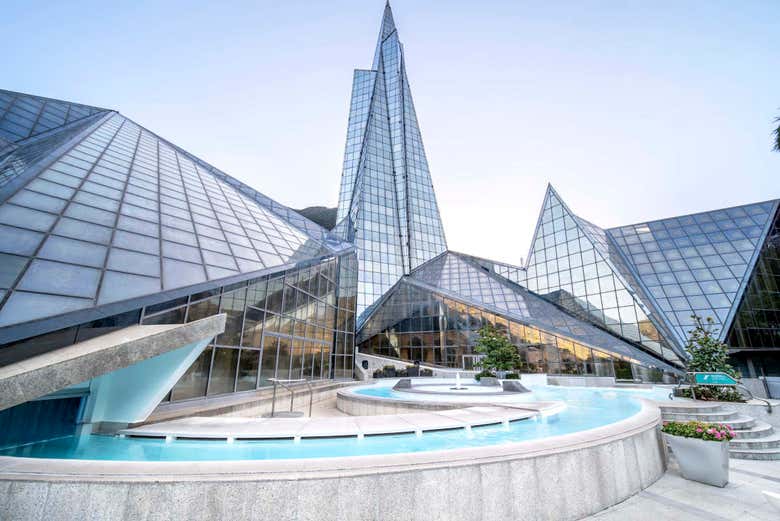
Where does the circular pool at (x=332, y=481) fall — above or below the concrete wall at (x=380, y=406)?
above

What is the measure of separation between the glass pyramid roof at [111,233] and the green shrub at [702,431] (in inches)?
481

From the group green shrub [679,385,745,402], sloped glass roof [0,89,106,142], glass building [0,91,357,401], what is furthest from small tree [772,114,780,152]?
sloped glass roof [0,89,106,142]

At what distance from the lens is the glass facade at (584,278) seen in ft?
91.3

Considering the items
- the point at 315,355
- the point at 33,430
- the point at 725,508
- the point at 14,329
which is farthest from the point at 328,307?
the point at 725,508

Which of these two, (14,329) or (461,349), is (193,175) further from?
(461,349)

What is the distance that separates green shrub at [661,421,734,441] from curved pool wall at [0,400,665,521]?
332 centimetres

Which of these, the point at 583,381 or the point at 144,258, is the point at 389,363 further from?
the point at 144,258

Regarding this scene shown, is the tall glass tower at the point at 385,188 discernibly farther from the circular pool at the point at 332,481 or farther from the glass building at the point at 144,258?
the circular pool at the point at 332,481

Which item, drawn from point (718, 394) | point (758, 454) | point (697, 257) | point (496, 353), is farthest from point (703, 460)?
point (697, 257)

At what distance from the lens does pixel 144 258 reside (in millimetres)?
8859

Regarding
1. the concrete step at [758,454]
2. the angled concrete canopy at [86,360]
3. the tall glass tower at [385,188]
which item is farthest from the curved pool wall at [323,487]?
the tall glass tower at [385,188]

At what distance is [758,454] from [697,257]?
99.8 ft

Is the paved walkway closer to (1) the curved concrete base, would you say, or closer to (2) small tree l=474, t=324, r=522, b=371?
(1) the curved concrete base

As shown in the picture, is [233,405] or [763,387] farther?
[763,387]
